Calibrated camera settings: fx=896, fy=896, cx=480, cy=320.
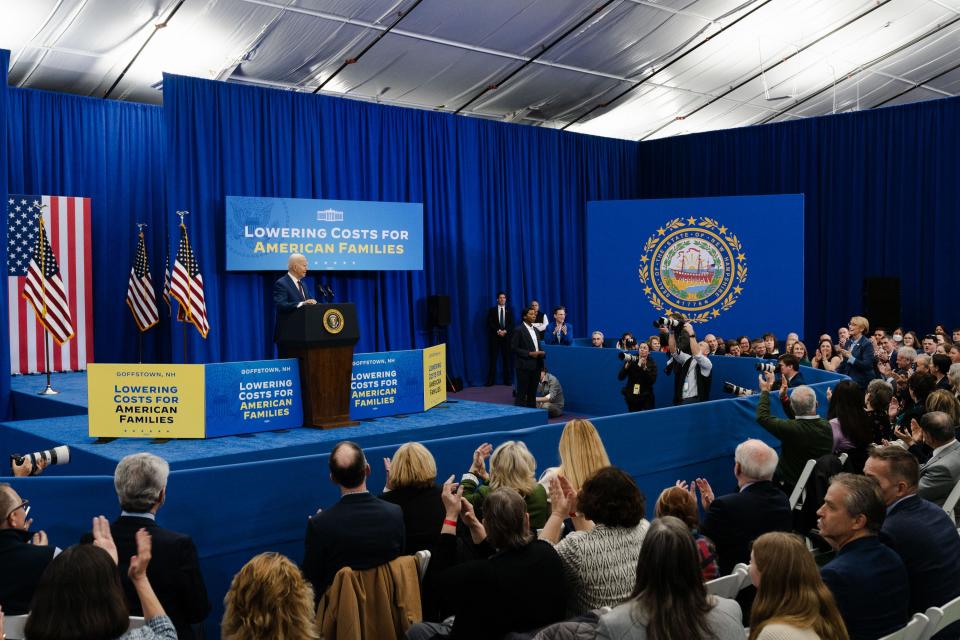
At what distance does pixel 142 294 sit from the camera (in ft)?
38.2

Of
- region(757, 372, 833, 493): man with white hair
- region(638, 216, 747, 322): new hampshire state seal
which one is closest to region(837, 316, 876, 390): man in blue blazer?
region(638, 216, 747, 322): new hampshire state seal

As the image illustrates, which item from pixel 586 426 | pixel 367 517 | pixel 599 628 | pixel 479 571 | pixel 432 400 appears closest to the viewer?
pixel 599 628

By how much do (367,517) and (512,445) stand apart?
772mm

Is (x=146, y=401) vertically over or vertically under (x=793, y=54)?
under

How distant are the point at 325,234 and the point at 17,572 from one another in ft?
32.9

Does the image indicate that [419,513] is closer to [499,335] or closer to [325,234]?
[325,234]

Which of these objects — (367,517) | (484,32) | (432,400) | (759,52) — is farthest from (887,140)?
(367,517)

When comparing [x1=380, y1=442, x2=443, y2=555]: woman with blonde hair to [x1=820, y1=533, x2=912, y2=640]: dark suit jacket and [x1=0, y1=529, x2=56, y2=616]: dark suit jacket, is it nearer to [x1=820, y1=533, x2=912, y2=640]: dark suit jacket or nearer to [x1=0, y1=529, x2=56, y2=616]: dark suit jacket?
[x1=0, y1=529, x2=56, y2=616]: dark suit jacket

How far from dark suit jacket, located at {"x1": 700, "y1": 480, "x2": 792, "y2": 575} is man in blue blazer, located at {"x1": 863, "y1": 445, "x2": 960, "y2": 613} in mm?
496

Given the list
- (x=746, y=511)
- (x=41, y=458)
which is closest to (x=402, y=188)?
(x=41, y=458)

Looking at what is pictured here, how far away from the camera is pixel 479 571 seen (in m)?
2.86

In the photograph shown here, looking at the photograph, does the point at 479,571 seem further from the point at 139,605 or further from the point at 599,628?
the point at 139,605

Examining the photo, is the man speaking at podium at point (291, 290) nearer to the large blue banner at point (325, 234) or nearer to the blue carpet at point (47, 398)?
the blue carpet at point (47, 398)

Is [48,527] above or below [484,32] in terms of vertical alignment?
below
